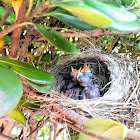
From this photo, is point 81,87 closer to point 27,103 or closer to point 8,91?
point 27,103

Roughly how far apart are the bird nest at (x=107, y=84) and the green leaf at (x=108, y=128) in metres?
0.36

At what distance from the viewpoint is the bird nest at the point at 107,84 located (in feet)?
2.80

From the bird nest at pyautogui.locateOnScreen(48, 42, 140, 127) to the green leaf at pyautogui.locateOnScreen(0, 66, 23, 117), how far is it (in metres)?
0.34

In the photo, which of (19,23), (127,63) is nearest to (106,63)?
(127,63)

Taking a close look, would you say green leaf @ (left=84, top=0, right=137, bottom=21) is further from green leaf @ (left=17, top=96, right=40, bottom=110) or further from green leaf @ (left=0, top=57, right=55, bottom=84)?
green leaf @ (left=17, top=96, right=40, bottom=110)

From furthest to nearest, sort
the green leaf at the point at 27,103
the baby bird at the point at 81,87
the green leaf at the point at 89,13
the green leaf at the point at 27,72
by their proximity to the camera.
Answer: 1. the baby bird at the point at 81,87
2. the green leaf at the point at 27,103
3. the green leaf at the point at 27,72
4. the green leaf at the point at 89,13

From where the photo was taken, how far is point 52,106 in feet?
2.79

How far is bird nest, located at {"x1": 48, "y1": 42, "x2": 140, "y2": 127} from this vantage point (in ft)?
2.80

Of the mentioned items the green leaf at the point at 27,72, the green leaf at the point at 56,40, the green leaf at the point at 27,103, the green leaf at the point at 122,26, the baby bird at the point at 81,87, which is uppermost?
the green leaf at the point at 122,26

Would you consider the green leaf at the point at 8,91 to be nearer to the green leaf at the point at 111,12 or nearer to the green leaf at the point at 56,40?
the green leaf at the point at 56,40

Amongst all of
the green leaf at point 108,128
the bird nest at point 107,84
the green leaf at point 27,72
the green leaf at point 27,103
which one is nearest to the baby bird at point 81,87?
the bird nest at point 107,84

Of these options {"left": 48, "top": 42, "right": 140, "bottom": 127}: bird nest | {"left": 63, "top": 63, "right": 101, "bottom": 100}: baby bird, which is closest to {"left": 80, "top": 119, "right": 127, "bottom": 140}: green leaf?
{"left": 48, "top": 42, "right": 140, "bottom": 127}: bird nest

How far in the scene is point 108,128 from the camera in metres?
0.42

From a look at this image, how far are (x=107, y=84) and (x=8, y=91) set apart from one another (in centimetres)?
73
